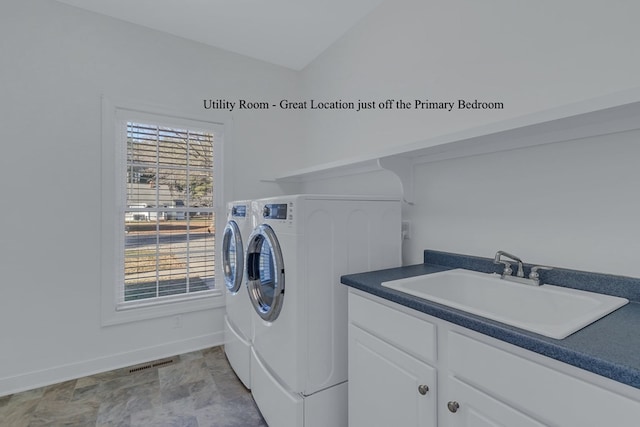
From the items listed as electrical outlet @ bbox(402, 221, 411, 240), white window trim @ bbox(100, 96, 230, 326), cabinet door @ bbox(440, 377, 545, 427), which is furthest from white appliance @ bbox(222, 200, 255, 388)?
cabinet door @ bbox(440, 377, 545, 427)

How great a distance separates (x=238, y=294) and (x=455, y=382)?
5.31 ft

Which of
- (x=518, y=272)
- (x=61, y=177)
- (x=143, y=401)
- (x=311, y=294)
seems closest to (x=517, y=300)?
(x=518, y=272)

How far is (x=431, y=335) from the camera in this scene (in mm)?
1050

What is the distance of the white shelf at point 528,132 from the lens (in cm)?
95

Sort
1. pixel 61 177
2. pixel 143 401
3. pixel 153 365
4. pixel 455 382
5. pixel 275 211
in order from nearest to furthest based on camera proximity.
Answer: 1. pixel 455 382
2. pixel 275 211
3. pixel 143 401
4. pixel 61 177
5. pixel 153 365

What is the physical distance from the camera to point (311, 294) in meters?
1.50

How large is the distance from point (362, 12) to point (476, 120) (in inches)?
54.1

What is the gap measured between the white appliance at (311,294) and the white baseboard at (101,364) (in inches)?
45.7

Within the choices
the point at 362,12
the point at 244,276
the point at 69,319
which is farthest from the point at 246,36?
the point at 69,319

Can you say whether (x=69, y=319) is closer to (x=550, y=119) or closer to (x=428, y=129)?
(x=428, y=129)

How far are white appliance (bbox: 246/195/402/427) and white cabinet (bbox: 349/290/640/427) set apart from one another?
0.53 ft

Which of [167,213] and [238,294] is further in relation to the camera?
[167,213]

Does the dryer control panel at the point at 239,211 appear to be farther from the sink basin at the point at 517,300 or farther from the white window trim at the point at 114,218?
the sink basin at the point at 517,300

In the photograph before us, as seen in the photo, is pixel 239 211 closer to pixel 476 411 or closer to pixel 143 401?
pixel 143 401
